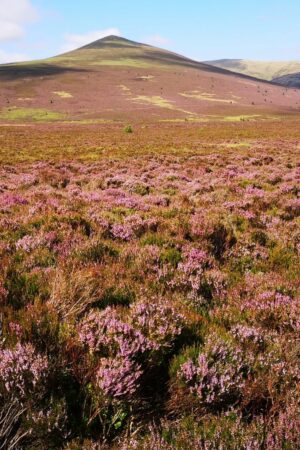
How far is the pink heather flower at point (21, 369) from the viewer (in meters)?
2.65

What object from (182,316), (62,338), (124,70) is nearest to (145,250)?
(182,316)

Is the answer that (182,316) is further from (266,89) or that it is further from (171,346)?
(266,89)

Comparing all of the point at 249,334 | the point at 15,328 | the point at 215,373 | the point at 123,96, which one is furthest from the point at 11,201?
the point at 123,96

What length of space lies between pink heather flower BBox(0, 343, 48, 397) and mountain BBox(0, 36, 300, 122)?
98.3 m

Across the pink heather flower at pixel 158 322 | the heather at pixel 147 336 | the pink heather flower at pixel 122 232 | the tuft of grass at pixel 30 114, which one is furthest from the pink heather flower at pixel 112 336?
the tuft of grass at pixel 30 114

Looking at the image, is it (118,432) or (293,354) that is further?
(293,354)

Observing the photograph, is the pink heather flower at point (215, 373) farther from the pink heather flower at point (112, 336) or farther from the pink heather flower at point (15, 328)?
the pink heather flower at point (15, 328)

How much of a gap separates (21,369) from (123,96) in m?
151

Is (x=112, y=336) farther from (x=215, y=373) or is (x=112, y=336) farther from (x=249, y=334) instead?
(x=249, y=334)

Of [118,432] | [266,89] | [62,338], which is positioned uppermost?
[266,89]

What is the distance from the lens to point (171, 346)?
3.40m

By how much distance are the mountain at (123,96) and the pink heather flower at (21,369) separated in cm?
9834

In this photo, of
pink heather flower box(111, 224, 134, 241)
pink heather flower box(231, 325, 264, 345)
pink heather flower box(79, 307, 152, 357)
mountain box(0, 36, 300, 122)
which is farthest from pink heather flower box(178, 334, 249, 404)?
mountain box(0, 36, 300, 122)

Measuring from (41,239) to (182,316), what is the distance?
3387 millimetres
